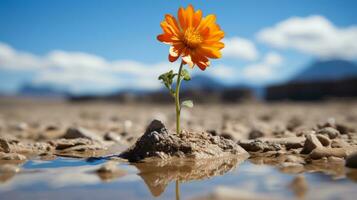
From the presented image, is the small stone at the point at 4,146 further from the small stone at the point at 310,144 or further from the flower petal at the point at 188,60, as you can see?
the small stone at the point at 310,144

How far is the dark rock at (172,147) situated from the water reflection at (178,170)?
0.10 metres

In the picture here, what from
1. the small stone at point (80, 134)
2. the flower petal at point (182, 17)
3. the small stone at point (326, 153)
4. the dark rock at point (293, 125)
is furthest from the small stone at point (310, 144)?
A: the small stone at point (80, 134)

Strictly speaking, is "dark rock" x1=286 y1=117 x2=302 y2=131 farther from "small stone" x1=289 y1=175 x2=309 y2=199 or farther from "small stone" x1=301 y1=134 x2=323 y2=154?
"small stone" x1=289 y1=175 x2=309 y2=199

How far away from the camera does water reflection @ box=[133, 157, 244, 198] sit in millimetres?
2627

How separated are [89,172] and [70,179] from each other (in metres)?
0.23

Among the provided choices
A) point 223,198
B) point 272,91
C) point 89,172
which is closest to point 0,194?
point 89,172

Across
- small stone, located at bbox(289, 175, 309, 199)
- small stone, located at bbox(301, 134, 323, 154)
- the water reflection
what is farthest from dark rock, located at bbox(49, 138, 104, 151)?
small stone, located at bbox(289, 175, 309, 199)

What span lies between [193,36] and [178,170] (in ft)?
3.58

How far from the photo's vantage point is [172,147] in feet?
11.3

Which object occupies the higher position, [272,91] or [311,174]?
[272,91]

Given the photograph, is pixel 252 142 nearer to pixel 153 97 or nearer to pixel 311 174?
pixel 311 174

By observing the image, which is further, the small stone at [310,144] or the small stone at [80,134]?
the small stone at [80,134]

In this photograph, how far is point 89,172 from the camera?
2.99 metres

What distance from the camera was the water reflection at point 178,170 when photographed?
2627mm
